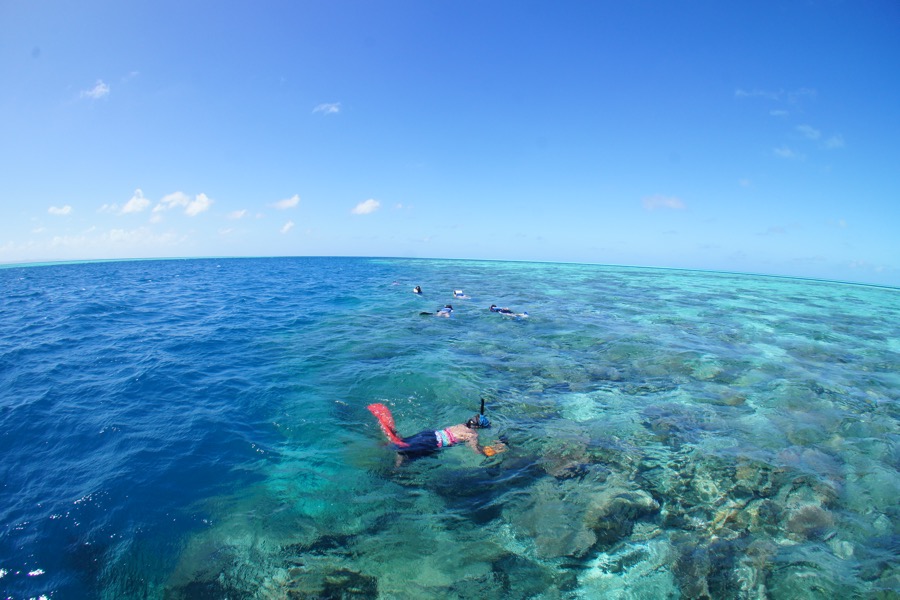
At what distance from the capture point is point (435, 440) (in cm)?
841

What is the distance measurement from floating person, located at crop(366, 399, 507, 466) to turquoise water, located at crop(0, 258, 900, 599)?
29 cm

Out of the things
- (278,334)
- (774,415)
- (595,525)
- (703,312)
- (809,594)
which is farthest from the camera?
(703,312)

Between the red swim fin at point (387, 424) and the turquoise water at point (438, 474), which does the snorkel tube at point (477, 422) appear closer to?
the turquoise water at point (438, 474)

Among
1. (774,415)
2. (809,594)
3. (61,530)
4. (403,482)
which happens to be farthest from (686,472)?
(61,530)

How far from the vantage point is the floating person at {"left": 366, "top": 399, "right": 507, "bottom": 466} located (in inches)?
322

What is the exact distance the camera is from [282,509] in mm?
6496

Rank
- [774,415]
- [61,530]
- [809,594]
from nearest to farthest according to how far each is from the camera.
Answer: [809,594], [61,530], [774,415]

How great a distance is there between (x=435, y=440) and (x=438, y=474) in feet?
3.04

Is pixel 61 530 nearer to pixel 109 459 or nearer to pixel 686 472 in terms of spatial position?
pixel 109 459

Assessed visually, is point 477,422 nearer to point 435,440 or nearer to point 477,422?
point 477,422

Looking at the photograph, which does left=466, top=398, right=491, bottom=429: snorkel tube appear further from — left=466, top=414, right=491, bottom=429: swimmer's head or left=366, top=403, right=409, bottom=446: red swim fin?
left=366, top=403, right=409, bottom=446: red swim fin

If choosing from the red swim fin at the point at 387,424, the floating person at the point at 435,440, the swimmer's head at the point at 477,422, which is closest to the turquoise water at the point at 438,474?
the floating person at the point at 435,440

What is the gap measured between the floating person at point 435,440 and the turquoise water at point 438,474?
0.29 m

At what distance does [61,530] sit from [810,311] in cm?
4892
